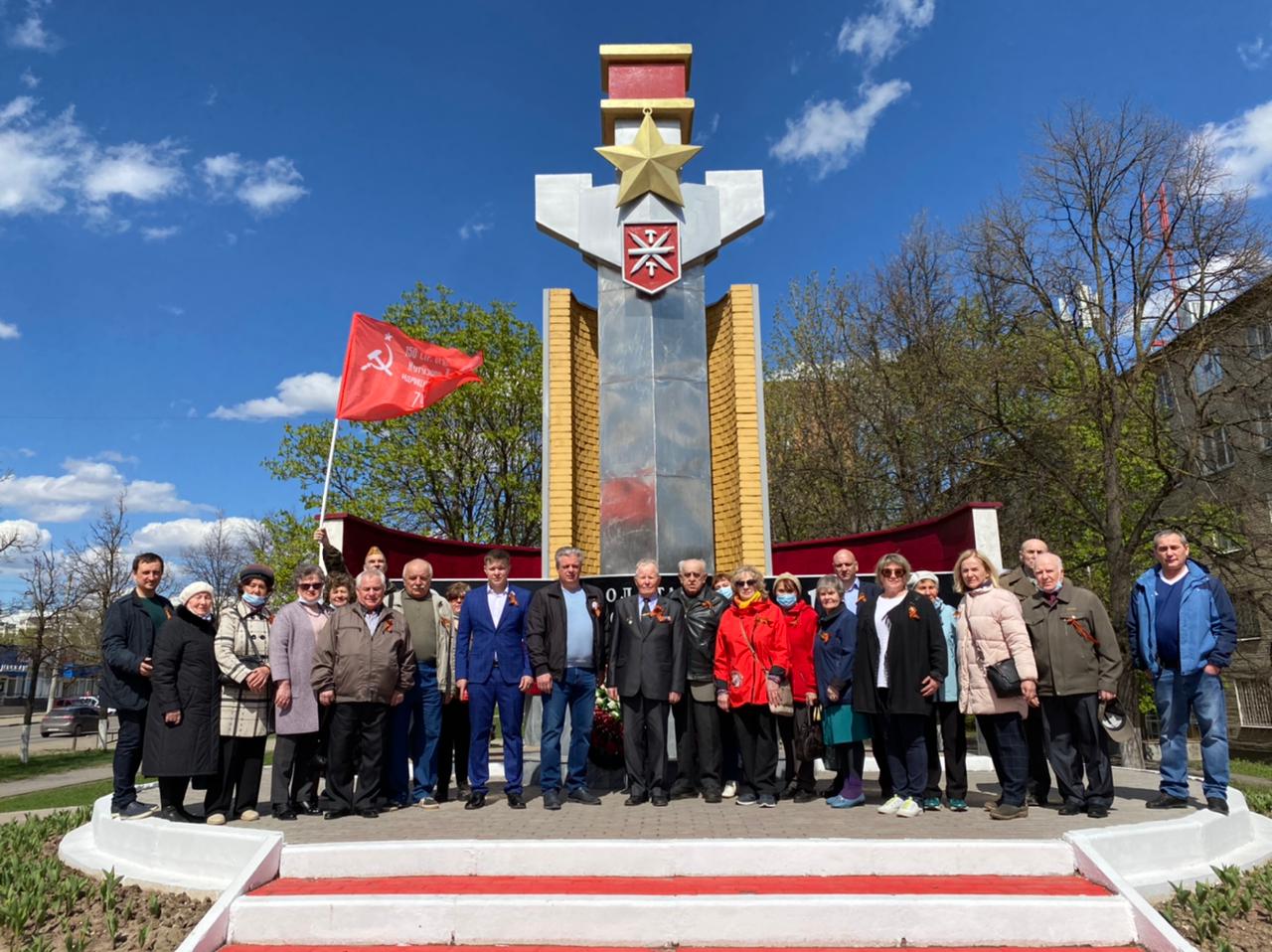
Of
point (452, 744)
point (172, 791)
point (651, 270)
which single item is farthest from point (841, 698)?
point (651, 270)

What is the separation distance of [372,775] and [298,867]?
1221 millimetres

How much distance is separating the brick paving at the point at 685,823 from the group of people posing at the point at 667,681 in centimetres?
17

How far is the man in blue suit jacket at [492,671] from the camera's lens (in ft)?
20.1

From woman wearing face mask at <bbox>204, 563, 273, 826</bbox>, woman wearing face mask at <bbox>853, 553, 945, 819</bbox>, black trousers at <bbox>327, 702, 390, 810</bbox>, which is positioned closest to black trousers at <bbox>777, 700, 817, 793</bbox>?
woman wearing face mask at <bbox>853, 553, 945, 819</bbox>

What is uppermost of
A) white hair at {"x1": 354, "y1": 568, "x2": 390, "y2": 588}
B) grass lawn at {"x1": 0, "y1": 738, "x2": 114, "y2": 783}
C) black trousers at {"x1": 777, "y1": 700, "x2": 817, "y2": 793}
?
white hair at {"x1": 354, "y1": 568, "x2": 390, "y2": 588}

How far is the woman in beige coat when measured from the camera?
18.0 ft

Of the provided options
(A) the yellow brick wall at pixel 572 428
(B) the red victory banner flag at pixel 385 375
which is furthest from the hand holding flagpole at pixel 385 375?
(A) the yellow brick wall at pixel 572 428

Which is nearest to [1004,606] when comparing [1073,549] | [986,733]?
[986,733]

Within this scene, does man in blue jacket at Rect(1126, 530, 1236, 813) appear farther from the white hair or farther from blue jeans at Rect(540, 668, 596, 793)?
the white hair

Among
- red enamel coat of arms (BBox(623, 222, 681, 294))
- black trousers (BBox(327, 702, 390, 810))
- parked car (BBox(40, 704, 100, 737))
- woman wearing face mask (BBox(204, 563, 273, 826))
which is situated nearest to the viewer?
woman wearing face mask (BBox(204, 563, 273, 826))

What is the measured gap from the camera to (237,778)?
594cm

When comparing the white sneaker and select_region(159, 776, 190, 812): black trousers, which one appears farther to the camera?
the white sneaker

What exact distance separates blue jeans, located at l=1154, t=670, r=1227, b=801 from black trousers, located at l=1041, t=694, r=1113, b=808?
49 cm

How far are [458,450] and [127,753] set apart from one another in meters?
19.0
